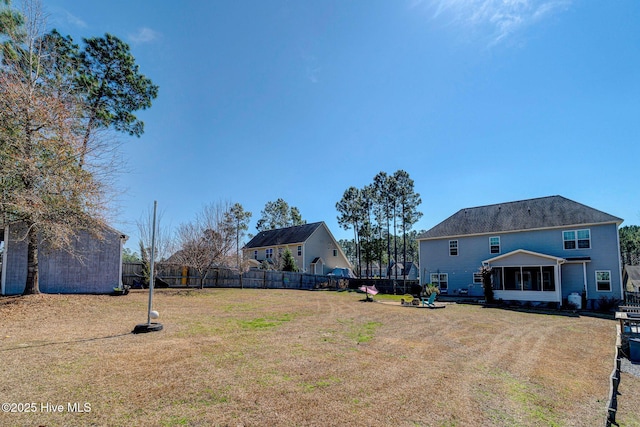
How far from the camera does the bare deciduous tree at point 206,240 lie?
2062 centimetres

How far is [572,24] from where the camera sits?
10.5 meters

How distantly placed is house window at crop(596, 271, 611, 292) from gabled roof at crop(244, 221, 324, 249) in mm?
25394

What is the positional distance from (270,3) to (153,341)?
12245mm

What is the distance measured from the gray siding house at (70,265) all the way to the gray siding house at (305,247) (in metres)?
19.7

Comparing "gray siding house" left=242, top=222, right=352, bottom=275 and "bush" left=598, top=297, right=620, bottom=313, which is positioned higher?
"gray siding house" left=242, top=222, right=352, bottom=275

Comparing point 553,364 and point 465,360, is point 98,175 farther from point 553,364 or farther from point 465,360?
point 553,364

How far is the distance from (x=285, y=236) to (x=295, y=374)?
3489 centimetres

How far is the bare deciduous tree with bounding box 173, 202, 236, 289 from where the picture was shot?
67.7 feet

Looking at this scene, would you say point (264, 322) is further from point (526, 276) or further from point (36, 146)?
point (526, 276)

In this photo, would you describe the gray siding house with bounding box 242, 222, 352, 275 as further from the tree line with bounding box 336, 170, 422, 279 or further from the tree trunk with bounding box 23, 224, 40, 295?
the tree trunk with bounding box 23, 224, 40, 295

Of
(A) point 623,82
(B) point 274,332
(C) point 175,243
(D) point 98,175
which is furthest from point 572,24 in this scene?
(C) point 175,243

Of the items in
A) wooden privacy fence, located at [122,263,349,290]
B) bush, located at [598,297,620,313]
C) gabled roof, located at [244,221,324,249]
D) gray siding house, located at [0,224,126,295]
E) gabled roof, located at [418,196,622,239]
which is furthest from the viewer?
gabled roof, located at [244,221,324,249]

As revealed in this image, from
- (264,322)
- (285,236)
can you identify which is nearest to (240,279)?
(264,322)

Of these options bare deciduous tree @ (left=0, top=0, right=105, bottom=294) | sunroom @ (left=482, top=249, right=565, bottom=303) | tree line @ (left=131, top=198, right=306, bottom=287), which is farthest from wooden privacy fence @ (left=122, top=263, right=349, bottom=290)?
sunroom @ (left=482, top=249, right=565, bottom=303)
